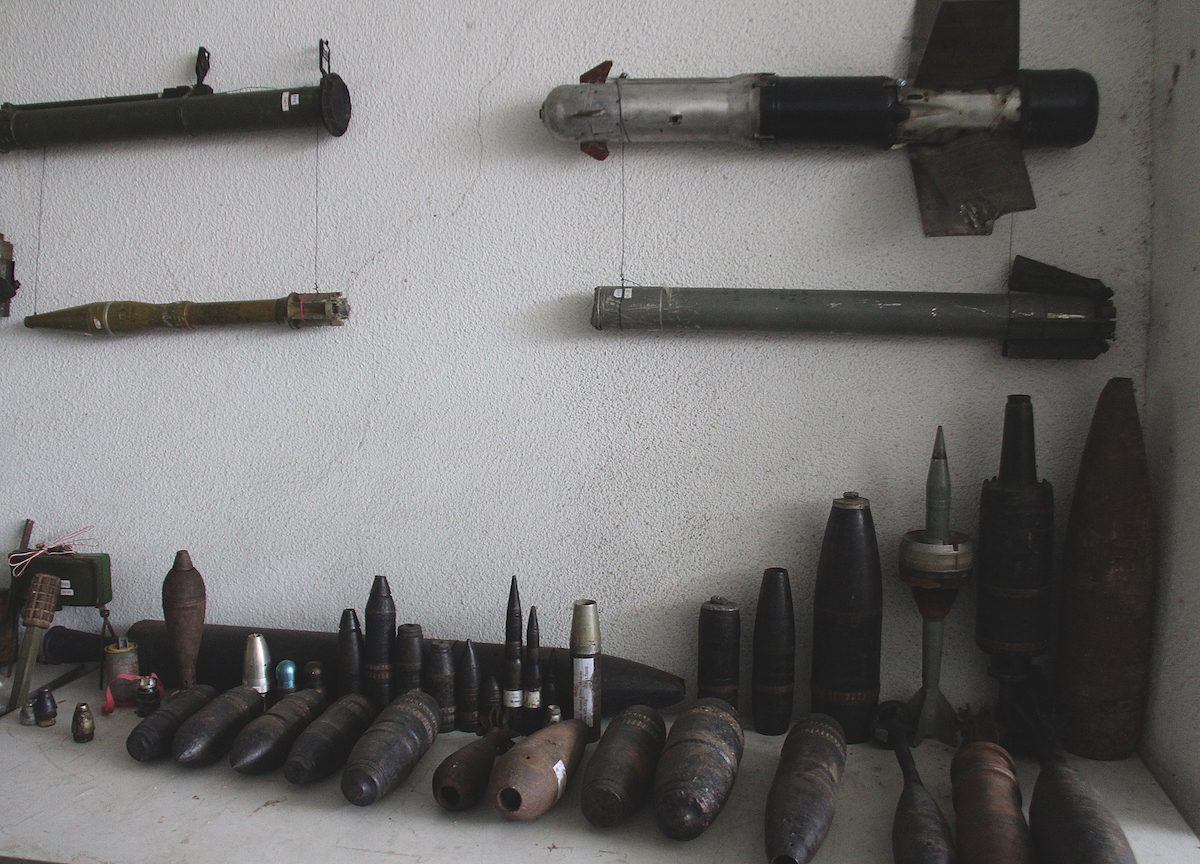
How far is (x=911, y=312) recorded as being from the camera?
1.58m

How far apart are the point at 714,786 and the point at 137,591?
154 cm

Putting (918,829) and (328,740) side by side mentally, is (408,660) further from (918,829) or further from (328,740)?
(918,829)

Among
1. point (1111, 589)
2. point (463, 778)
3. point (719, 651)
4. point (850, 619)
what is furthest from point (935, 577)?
point (463, 778)

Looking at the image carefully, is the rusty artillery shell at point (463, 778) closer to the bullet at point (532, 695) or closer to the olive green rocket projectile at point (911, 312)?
the bullet at point (532, 695)

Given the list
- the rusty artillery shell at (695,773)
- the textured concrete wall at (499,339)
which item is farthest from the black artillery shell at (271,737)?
the rusty artillery shell at (695,773)

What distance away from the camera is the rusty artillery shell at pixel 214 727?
1.46 metres

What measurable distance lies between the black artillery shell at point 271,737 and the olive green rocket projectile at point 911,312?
96 cm

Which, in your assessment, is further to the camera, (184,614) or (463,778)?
(184,614)

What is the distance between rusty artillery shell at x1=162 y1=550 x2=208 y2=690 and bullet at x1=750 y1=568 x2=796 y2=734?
120 centimetres

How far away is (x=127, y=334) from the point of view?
198cm

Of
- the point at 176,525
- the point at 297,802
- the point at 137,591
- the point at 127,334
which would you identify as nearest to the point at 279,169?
the point at 127,334

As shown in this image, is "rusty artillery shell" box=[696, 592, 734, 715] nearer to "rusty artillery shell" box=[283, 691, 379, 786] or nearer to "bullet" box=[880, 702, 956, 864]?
"bullet" box=[880, 702, 956, 864]

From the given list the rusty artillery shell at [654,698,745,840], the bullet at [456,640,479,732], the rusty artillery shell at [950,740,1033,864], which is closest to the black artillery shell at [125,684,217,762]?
the bullet at [456,640,479,732]

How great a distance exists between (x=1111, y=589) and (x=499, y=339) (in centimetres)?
130
